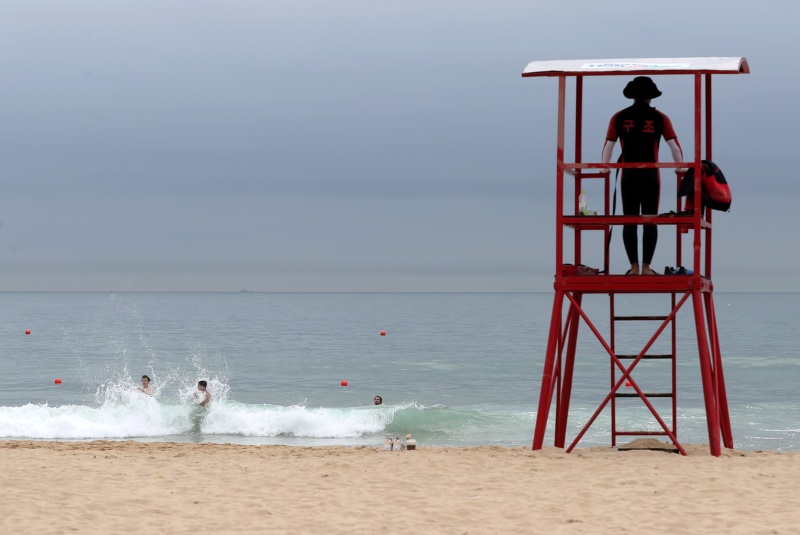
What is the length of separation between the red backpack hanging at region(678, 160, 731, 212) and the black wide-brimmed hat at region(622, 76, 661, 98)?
99 centimetres

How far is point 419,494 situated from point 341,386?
27175 millimetres

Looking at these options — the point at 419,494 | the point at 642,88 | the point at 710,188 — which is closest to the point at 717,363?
the point at 710,188

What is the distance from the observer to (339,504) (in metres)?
10.0

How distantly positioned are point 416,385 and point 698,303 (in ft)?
87.4

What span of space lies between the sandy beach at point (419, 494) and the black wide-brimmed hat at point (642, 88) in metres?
4.19

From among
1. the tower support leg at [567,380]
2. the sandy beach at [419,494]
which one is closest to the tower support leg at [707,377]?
the sandy beach at [419,494]

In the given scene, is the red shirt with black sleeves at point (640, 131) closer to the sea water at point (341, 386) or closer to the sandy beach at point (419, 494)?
the sandy beach at point (419, 494)

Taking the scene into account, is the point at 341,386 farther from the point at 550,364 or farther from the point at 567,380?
the point at 550,364

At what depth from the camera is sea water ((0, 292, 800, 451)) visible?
23.8 m

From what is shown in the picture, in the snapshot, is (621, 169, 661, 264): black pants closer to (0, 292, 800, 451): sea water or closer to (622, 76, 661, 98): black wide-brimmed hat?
(622, 76, 661, 98): black wide-brimmed hat

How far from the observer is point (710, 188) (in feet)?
40.0

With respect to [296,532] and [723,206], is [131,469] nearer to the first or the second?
[296,532]

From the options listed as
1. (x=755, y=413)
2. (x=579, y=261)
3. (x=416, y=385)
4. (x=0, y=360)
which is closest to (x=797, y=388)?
(x=755, y=413)

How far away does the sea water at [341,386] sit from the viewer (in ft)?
78.1
